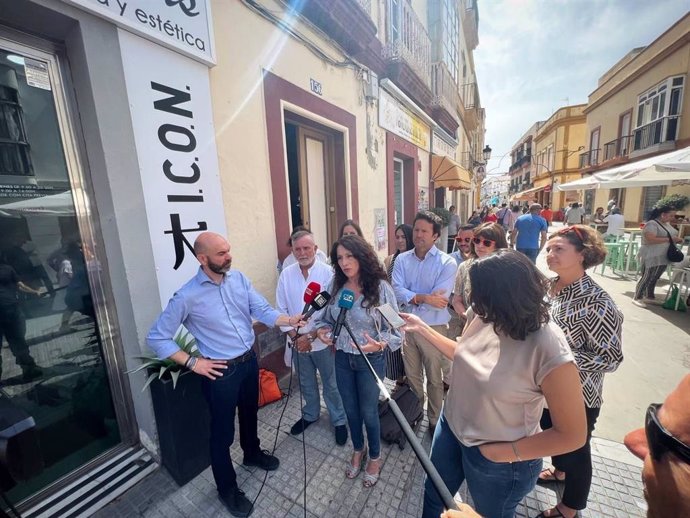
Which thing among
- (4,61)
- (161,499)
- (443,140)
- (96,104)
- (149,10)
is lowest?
(161,499)

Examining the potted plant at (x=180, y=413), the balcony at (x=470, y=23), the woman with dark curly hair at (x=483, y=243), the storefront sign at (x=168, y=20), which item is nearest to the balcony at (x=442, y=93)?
the balcony at (x=470, y=23)

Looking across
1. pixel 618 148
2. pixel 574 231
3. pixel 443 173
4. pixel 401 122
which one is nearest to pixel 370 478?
pixel 574 231

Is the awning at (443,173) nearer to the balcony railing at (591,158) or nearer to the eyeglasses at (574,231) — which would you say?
the eyeglasses at (574,231)

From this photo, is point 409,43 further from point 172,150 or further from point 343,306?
point 343,306

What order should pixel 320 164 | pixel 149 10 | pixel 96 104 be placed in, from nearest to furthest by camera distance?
1. pixel 96 104
2. pixel 149 10
3. pixel 320 164

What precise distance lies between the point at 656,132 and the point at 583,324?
66.3ft

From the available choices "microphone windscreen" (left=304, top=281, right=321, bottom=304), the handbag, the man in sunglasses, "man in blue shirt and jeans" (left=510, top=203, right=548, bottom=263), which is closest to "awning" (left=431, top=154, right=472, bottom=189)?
"man in blue shirt and jeans" (left=510, top=203, right=548, bottom=263)

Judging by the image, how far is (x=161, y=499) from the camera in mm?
2154

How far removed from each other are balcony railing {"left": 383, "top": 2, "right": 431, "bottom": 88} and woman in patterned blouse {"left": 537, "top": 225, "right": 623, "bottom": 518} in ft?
17.5

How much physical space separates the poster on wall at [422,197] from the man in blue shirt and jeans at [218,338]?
7231 mm

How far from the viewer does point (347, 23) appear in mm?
4152

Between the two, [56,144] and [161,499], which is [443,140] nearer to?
[56,144]

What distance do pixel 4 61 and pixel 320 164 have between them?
3.36m

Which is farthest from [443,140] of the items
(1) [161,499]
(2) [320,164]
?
(1) [161,499]
